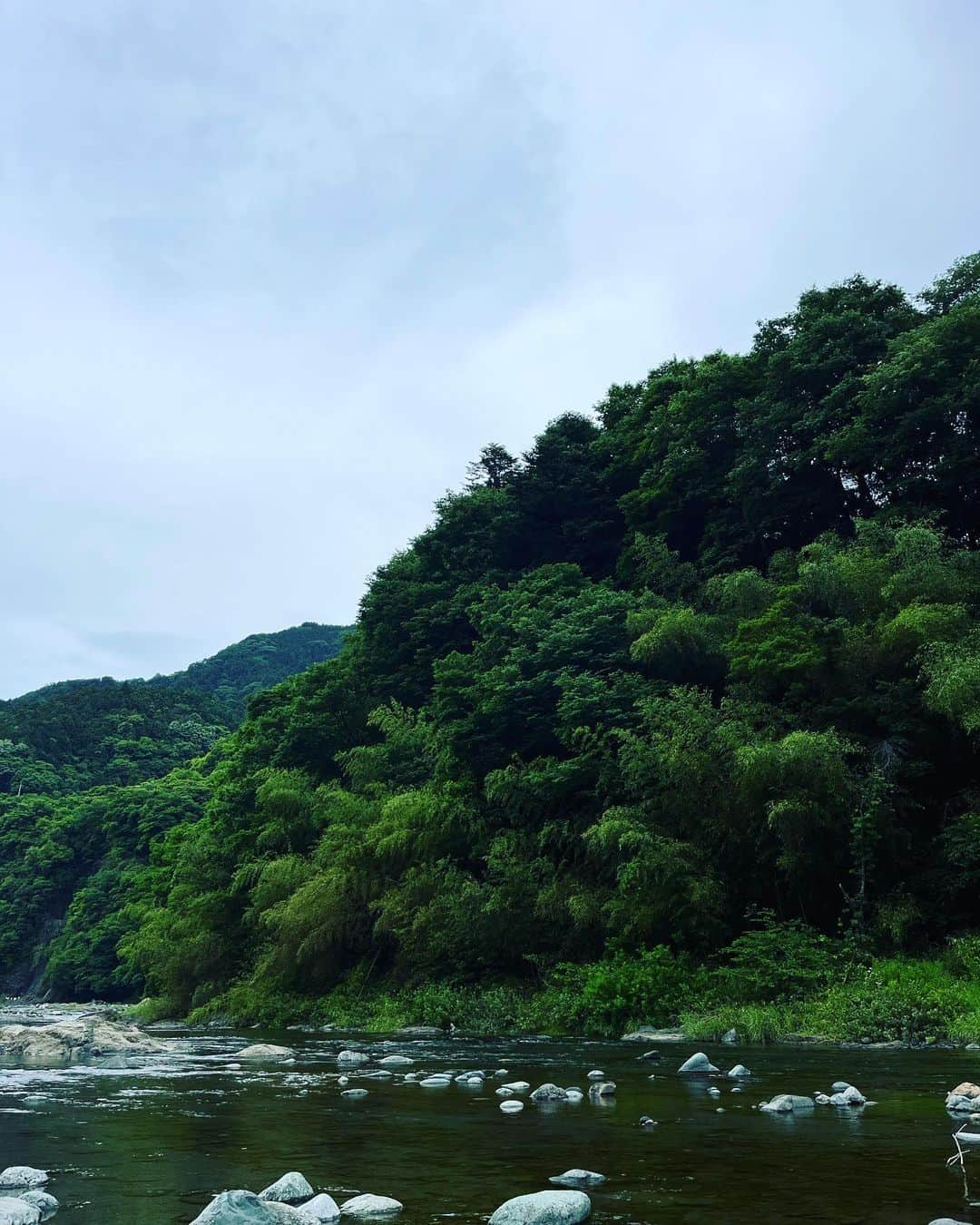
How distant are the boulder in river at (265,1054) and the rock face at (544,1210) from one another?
42.3ft

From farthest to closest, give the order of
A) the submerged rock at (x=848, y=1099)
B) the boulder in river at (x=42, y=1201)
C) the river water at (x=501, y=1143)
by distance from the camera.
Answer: the submerged rock at (x=848, y=1099) → the river water at (x=501, y=1143) → the boulder in river at (x=42, y=1201)

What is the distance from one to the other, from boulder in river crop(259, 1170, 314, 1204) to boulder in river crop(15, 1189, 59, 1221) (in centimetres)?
112

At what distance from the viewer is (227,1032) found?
2712 cm

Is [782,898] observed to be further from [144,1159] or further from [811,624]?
[144,1159]

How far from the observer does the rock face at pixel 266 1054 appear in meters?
17.5

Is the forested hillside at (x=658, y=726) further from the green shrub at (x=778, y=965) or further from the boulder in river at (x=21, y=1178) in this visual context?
the boulder in river at (x=21, y=1178)

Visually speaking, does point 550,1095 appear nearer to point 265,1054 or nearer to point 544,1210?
point 544,1210

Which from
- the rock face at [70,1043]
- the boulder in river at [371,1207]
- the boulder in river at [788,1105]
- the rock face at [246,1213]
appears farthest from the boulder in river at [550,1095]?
the rock face at [70,1043]

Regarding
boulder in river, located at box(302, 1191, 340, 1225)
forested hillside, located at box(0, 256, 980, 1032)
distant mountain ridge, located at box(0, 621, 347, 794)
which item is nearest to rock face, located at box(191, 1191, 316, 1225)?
boulder in river, located at box(302, 1191, 340, 1225)

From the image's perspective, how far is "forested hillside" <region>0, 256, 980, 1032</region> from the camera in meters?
20.8

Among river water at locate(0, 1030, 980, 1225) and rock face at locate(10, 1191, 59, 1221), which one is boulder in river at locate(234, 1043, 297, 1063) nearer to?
river water at locate(0, 1030, 980, 1225)

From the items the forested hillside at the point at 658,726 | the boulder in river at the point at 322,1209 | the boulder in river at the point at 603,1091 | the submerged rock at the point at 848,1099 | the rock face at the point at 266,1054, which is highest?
the forested hillside at the point at 658,726

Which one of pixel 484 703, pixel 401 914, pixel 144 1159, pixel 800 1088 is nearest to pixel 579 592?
pixel 484 703

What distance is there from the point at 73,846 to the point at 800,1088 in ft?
246
